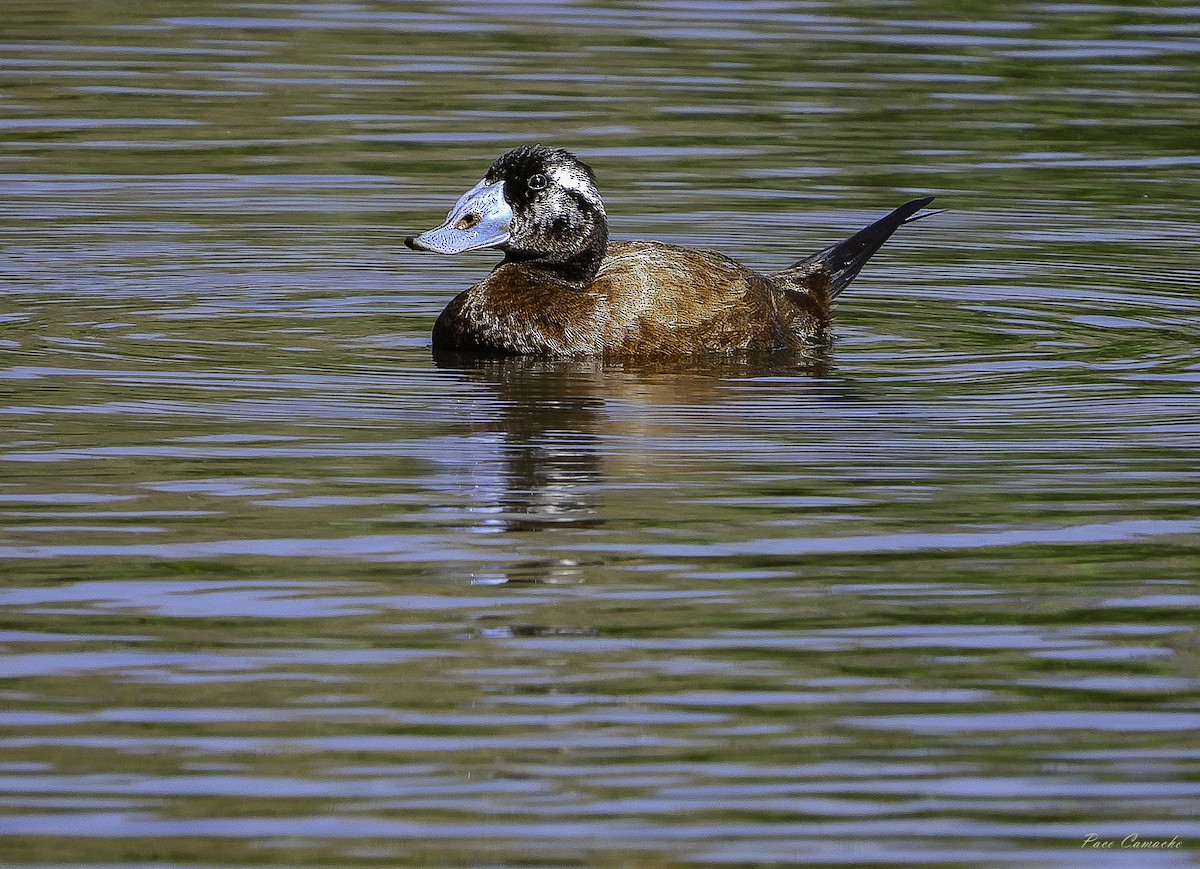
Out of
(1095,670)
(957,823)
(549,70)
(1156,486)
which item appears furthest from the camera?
(549,70)

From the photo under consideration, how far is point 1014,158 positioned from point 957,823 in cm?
959

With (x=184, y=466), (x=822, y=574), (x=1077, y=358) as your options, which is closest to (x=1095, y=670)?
(x=822, y=574)

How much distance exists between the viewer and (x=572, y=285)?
350 inches

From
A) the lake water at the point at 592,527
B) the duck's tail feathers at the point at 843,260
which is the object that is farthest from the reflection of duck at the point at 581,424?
the duck's tail feathers at the point at 843,260

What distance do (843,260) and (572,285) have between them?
1426 millimetres

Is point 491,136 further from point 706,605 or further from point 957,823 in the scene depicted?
A: point 957,823

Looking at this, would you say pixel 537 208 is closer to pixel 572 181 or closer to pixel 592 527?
pixel 572 181

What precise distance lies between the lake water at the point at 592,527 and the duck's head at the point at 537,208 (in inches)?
21.5

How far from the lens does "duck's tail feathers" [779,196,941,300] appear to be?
9.55m

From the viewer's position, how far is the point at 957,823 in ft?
13.7

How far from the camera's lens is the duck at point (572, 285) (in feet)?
28.5
